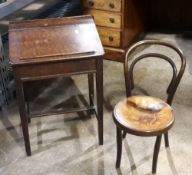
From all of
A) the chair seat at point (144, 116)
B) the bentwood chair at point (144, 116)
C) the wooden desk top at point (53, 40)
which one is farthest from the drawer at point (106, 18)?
the chair seat at point (144, 116)

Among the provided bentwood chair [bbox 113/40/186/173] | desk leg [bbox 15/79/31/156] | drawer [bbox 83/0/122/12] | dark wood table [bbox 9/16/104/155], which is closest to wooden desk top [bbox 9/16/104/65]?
dark wood table [bbox 9/16/104/155]

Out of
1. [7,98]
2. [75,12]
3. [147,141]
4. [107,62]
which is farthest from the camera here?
[75,12]

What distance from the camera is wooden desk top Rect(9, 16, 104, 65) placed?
5.78ft

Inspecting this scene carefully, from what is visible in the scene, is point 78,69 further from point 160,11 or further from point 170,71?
point 160,11

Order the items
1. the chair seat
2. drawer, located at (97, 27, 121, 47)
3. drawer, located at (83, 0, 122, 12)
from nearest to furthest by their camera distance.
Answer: the chair seat
drawer, located at (83, 0, 122, 12)
drawer, located at (97, 27, 121, 47)

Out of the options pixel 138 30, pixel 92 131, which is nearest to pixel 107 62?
pixel 138 30

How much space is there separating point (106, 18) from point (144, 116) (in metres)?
1.41

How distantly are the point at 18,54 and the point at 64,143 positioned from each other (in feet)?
2.21

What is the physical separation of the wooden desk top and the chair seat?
316 millimetres

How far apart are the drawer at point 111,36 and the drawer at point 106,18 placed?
0.15 ft

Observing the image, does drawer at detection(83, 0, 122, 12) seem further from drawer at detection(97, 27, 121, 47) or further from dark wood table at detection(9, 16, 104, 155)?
dark wood table at detection(9, 16, 104, 155)

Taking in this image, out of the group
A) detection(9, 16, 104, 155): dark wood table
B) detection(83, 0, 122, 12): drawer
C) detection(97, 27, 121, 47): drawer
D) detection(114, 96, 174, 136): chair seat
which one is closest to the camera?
detection(114, 96, 174, 136): chair seat

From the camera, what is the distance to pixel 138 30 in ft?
11.0

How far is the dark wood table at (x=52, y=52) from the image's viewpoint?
175 cm
